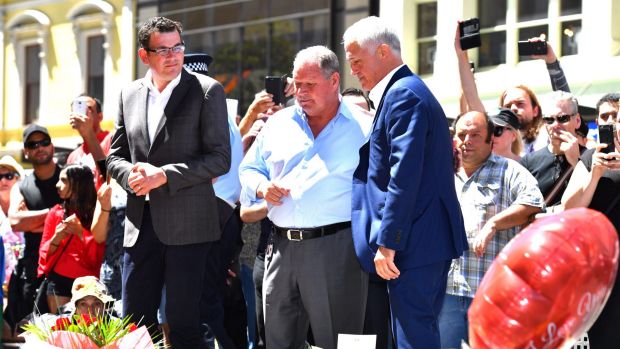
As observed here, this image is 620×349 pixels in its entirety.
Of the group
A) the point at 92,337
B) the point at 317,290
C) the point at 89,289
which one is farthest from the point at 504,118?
the point at 92,337

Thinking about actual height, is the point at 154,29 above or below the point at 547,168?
above

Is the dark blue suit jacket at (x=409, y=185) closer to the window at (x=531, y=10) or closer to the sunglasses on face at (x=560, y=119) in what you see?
the sunglasses on face at (x=560, y=119)

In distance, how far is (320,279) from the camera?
591cm

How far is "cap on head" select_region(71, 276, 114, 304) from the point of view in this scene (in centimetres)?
771

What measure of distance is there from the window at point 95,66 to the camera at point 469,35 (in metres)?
17.1

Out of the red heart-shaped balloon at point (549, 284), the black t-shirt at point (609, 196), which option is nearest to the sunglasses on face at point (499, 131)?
the black t-shirt at point (609, 196)

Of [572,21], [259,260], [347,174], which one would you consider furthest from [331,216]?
[572,21]

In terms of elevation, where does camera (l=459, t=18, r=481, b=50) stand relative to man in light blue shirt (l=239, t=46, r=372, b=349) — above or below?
above

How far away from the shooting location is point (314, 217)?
5965 mm

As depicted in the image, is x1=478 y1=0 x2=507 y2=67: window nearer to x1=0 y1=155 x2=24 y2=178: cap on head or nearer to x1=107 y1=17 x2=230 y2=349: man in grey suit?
x1=0 y1=155 x2=24 y2=178: cap on head

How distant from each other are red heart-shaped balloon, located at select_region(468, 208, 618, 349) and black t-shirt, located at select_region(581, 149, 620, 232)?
3617mm

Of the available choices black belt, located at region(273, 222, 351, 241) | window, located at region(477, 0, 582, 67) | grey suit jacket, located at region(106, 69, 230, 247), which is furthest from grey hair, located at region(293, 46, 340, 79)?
window, located at region(477, 0, 582, 67)

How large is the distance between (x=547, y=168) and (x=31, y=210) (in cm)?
484

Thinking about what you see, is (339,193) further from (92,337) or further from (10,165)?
(10,165)
